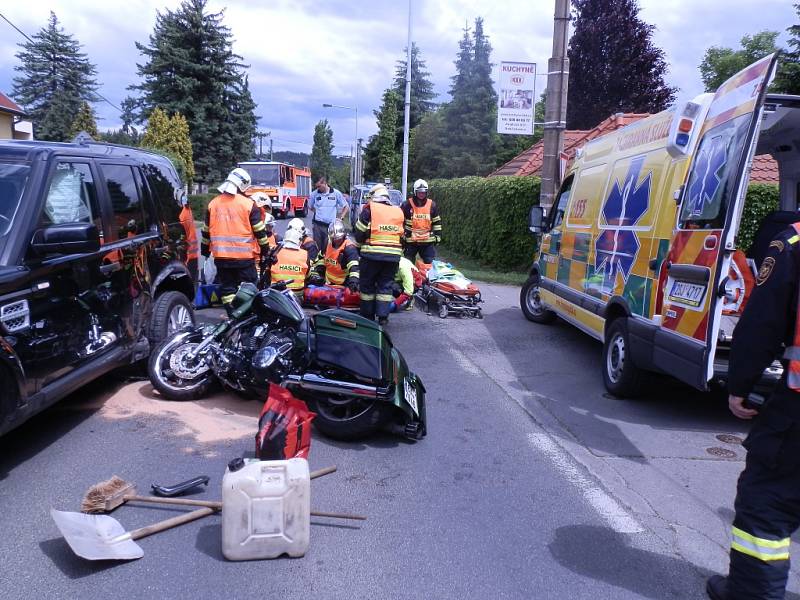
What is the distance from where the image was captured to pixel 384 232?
315 inches

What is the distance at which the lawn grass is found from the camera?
45.4ft

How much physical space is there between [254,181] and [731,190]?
27813 mm

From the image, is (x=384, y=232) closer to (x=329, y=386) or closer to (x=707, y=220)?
(x=329, y=386)

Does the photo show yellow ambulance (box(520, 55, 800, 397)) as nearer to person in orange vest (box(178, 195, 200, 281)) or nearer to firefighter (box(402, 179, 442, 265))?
firefighter (box(402, 179, 442, 265))

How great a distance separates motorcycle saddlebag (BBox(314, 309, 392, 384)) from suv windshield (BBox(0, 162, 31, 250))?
6.85 feet

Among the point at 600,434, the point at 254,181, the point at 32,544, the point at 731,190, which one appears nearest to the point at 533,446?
the point at 600,434

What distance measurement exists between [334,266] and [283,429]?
18.5 ft

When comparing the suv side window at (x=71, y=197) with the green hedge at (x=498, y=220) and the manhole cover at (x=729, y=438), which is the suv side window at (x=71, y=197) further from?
the green hedge at (x=498, y=220)

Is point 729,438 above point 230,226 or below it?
below

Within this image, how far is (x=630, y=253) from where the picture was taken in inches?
238

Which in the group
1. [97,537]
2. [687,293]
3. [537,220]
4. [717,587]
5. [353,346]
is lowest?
[717,587]

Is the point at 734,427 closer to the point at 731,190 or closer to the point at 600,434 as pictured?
the point at 600,434

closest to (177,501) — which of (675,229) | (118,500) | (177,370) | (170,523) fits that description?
(170,523)

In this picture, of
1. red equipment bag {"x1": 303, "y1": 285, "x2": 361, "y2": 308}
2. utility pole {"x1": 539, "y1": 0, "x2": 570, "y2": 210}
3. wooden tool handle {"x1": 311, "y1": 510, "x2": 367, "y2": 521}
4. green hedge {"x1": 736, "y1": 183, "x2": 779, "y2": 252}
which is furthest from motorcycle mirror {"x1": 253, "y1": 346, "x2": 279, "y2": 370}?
green hedge {"x1": 736, "y1": 183, "x2": 779, "y2": 252}
